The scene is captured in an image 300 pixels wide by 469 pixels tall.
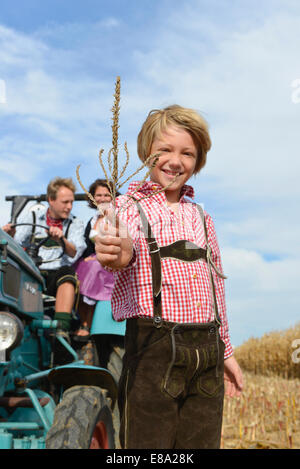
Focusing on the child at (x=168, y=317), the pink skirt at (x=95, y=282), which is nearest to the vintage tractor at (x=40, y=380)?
the pink skirt at (x=95, y=282)

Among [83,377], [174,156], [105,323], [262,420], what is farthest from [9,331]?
[262,420]

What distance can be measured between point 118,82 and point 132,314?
0.89m

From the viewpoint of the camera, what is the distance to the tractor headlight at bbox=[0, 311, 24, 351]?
2.62 meters

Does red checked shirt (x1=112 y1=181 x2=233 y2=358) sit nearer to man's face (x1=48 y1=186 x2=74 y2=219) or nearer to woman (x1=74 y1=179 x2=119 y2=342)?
woman (x1=74 y1=179 x2=119 y2=342)

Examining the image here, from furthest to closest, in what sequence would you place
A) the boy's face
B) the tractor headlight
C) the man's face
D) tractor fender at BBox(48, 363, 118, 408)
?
the man's face → tractor fender at BBox(48, 363, 118, 408) → the tractor headlight → the boy's face

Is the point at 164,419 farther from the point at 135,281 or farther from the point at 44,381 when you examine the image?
the point at 44,381

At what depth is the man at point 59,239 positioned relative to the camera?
360cm

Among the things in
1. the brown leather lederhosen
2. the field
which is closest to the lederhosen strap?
the brown leather lederhosen

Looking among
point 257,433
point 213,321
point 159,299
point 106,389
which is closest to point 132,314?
point 159,299

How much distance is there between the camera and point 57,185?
4578mm

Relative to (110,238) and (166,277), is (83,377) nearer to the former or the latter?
(166,277)

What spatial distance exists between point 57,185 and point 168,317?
297cm

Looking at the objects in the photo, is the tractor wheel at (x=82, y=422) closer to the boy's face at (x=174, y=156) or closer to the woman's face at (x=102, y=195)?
the boy's face at (x=174, y=156)

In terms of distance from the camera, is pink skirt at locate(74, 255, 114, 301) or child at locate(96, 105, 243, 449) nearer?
child at locate(96, 105, 243, 449)
